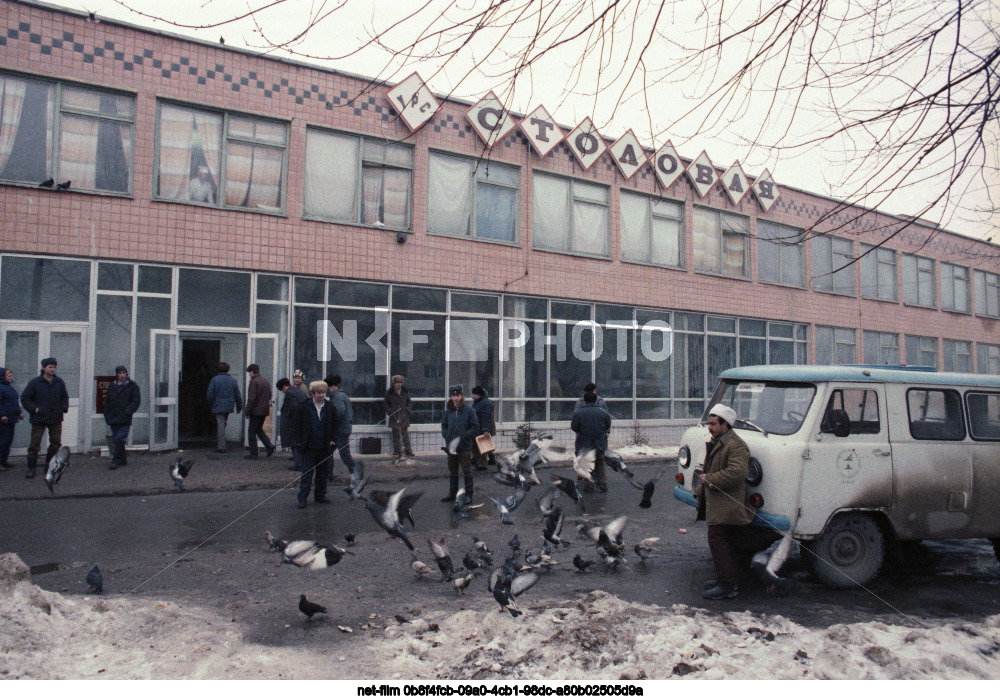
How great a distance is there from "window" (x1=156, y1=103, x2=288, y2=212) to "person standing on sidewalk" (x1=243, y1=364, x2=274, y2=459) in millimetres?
3712

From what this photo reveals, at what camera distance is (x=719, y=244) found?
21250 millimetres

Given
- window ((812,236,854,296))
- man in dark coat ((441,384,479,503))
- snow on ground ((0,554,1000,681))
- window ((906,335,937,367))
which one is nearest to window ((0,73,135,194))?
man in dark coat ((441,384,479,503))

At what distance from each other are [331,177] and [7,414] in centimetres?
762

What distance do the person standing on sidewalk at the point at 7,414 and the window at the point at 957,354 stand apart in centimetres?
3308

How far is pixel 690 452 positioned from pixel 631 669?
3.30m

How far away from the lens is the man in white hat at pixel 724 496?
5.35m

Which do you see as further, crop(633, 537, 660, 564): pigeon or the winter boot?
the winter boot

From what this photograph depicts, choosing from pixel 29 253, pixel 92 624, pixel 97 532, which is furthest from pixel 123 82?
pixel 92 624

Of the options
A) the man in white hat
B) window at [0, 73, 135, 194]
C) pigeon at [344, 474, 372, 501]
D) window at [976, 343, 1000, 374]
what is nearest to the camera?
the man in white hat

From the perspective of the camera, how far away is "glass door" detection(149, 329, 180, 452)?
42.0 feet

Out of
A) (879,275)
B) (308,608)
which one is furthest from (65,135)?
(879,275)

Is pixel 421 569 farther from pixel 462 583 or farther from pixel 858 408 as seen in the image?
pixel 858 408

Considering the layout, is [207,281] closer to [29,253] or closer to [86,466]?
[29,253]

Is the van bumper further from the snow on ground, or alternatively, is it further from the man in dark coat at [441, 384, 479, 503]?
the man in dark coat at [441, 384, 479, 503]
